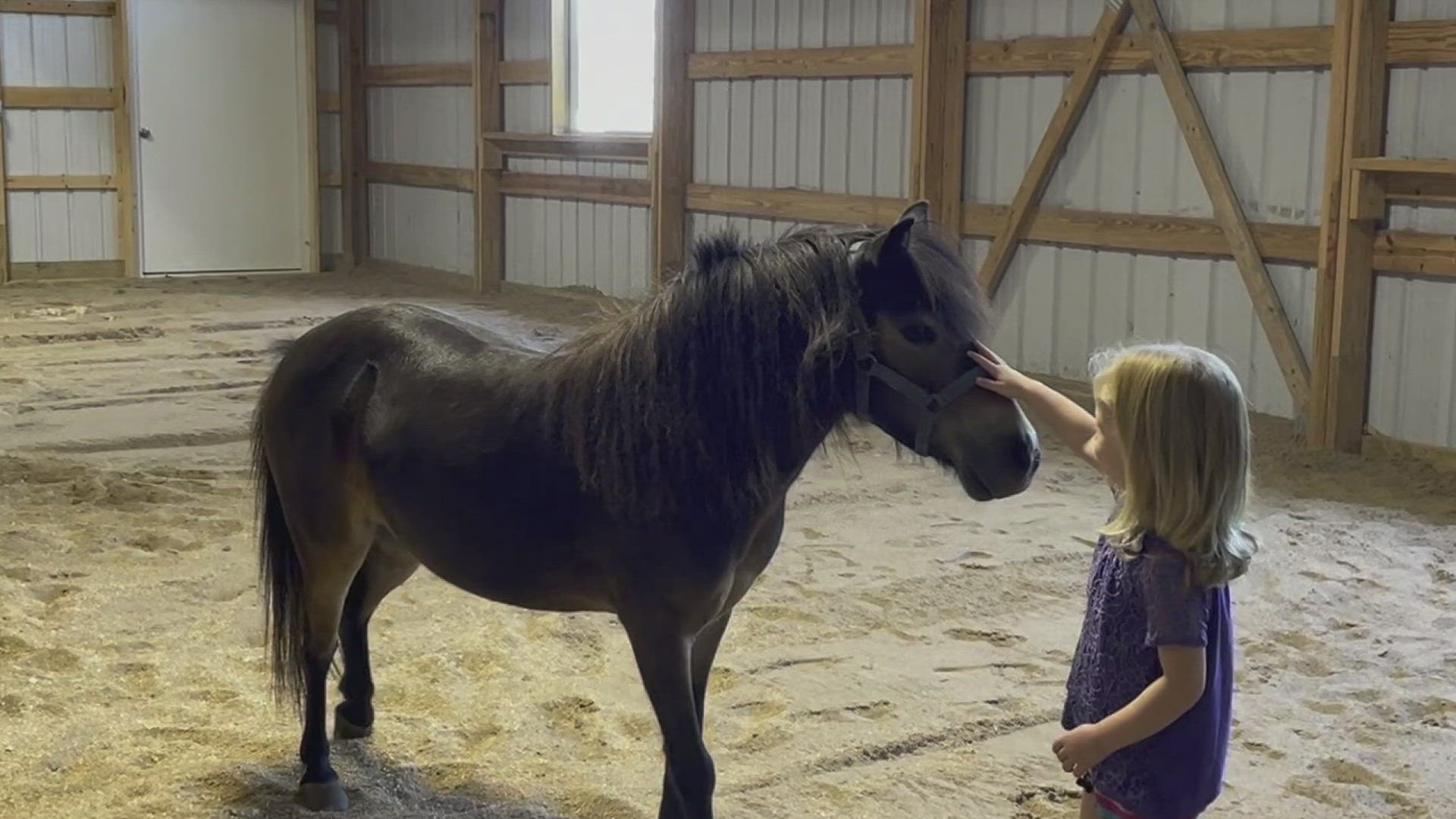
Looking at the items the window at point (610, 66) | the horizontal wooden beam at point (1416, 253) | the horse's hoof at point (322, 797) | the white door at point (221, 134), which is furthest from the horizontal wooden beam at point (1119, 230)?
the white door at point (221, 134)

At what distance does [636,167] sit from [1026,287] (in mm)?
3347

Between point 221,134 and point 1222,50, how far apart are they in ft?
28.2

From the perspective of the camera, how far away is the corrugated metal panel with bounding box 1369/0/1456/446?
5.46 metres

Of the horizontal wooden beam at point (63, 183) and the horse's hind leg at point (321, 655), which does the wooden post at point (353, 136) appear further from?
the horse's hind leg at point (321, 655)

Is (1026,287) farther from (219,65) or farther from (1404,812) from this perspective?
(219,65)

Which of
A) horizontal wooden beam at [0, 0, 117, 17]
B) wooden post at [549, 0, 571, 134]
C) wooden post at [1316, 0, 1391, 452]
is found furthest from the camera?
horizontal wooden beam at [0, 0, 117, 17]

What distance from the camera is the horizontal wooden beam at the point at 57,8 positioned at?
11.2 meters

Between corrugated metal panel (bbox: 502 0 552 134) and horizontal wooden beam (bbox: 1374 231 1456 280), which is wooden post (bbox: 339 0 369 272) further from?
horizontal wooden beam (bbox: 1374 231 1456 280)

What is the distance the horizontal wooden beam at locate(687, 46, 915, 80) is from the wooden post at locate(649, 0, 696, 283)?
12 centimetres

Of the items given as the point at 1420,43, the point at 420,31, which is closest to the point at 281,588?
the point at 1420,43

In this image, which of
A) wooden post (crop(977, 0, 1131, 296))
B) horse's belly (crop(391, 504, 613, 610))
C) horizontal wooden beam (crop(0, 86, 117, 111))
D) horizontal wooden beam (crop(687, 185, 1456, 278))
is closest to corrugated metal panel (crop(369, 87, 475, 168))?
horizontal wooden beam (crop(0, 86, 117, 111))

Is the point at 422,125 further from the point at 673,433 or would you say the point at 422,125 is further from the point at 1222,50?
the point at 673,433

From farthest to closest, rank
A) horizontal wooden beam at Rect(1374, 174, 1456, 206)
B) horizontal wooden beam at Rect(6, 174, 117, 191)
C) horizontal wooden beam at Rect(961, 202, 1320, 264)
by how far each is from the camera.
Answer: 1. horizontal wooden beam at Rect(6, 174, 117, 191)
2. horizontal wooden beam at Rect(961, 202, 1320, 264)
3. horizontal wooden beam at Rect(1374, 174, 1456, 206)

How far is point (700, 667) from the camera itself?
254cm
